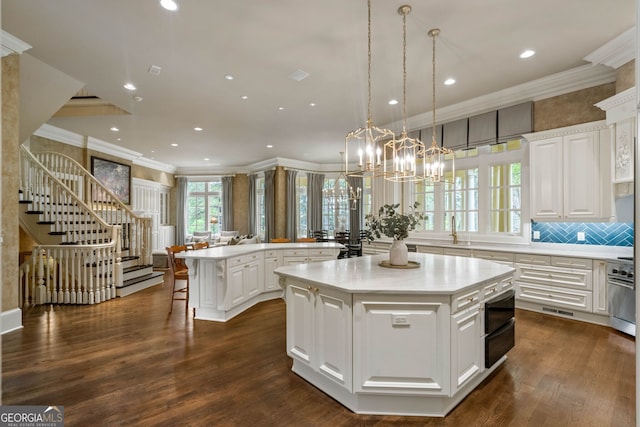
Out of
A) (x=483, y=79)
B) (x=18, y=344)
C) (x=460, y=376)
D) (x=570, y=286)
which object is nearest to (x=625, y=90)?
(x=483, y=79)

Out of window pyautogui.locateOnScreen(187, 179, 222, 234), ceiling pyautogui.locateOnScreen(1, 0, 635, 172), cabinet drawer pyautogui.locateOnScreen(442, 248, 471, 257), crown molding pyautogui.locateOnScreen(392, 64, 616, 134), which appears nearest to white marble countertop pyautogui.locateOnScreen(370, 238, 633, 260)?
cabinet drawer pyautogui.locateOnScreen(442, 248, 471, 257)

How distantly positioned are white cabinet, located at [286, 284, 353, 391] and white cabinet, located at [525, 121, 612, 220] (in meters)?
3.66

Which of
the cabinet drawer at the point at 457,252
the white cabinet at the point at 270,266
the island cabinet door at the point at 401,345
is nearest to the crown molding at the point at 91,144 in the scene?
the white cabinet at the point at 270,266

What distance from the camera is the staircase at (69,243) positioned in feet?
16.0

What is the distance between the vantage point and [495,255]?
4734mm

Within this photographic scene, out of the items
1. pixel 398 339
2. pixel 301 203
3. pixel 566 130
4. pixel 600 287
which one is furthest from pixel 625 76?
pixel 301 203

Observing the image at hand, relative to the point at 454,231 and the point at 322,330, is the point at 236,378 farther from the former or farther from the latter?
the point at 454,231

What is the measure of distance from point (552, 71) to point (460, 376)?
13.1 ft

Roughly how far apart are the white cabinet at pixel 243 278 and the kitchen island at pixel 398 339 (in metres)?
1.96

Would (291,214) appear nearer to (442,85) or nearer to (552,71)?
(442,85)

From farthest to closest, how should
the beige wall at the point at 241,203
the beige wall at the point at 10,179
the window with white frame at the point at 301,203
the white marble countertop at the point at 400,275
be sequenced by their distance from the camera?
the beige wall at the point at 241,203 < the window with white frame at the point at 301,203 < the beige wall at the point at 10,179 < the white marble countertop at the point at 400,275

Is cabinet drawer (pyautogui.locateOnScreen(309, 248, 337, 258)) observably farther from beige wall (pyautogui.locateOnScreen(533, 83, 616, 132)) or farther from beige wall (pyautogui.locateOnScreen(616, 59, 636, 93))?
beige wall (pyautogui.locateOnScreen(616, 59, 636, 93))

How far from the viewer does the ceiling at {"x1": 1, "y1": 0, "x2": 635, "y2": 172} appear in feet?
9.84

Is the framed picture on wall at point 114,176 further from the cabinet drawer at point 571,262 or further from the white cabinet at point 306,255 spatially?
the cabinet drawer at point 571,262
